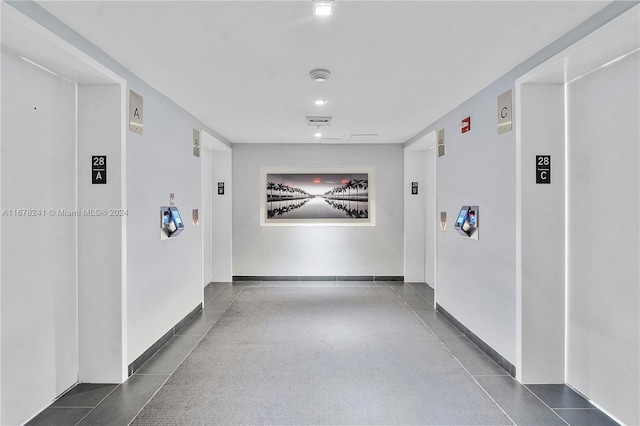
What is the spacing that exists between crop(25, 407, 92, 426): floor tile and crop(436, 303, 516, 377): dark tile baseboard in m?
3.16

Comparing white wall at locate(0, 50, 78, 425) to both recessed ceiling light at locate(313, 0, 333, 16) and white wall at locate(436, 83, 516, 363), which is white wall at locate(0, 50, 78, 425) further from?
white wall at locate(436, 83, 516, 363)

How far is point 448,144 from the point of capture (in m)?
3.98

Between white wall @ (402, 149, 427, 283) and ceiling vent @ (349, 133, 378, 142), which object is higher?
ceiling vent @ (349, 133, 378, 142)

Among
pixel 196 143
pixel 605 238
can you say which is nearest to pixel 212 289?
pixel 196 143

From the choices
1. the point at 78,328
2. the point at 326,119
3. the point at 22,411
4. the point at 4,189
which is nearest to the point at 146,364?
the point at 78,328

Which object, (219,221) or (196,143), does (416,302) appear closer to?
(219,221)

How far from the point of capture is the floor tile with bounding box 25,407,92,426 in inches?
84.5

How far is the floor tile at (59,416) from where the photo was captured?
7.04ft

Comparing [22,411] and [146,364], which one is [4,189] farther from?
[146,364]

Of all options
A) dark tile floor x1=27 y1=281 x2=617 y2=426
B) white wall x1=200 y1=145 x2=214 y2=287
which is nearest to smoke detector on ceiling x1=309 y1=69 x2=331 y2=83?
dark tile floor x1=27 y1=281 x2=617 y2=426

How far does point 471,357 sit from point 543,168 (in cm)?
178

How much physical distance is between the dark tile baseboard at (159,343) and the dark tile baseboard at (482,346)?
3.10 meters

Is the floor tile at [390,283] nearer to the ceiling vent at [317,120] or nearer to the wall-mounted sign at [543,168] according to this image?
the ceiling vent at [317,120]

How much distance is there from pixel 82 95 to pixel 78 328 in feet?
5.86
